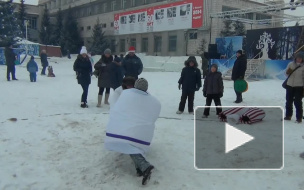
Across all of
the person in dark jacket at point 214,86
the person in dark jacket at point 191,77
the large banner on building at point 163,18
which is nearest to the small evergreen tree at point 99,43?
the large banner on building at point 163,18

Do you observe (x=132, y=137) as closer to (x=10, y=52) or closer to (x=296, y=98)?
(x=296, y=98)

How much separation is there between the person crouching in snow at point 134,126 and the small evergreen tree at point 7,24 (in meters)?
31.9

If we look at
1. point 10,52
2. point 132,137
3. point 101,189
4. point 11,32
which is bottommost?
point 101,189

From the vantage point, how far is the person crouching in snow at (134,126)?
3850mm

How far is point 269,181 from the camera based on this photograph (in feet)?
13.1

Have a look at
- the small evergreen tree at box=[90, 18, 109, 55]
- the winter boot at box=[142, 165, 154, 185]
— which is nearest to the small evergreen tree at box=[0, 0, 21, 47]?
the small evergreen tree at box=[90, 18, 109, 55]

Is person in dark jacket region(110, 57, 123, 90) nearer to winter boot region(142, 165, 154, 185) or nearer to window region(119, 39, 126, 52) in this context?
winter boot region(142, 165, 154, 185)

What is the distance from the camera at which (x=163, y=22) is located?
35.2 meters

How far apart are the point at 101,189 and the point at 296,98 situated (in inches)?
212

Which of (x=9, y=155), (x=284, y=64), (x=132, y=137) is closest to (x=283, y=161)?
(x=132, y=137)

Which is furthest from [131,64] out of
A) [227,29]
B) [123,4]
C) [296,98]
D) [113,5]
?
[113,5]
